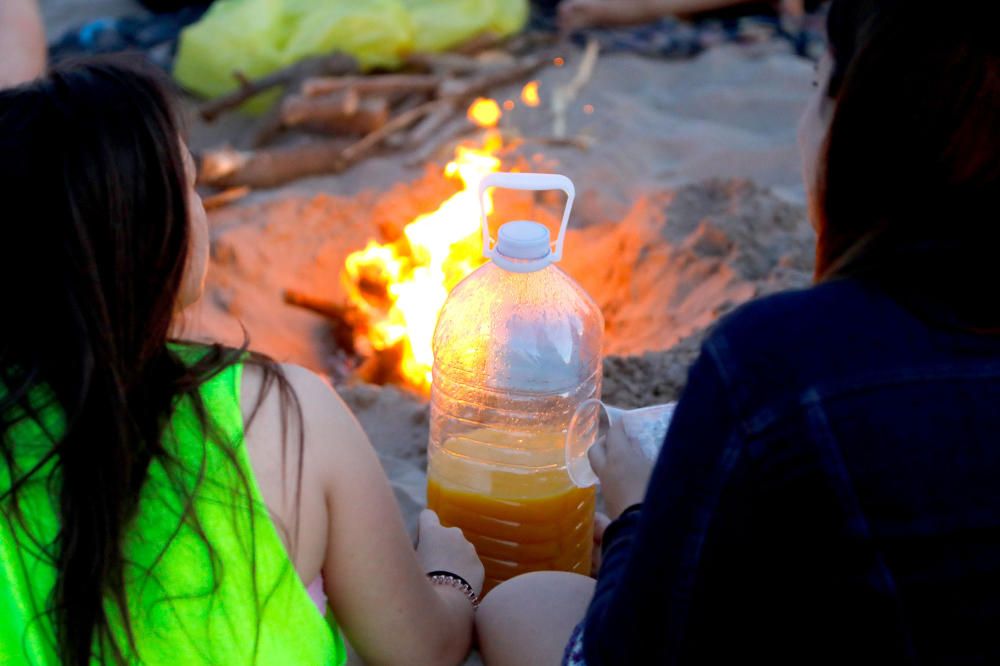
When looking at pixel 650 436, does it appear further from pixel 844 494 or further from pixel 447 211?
pixel 447 211

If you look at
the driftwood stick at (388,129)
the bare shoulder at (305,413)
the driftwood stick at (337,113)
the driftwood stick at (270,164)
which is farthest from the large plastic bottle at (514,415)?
the driftwood stick at (337,113)

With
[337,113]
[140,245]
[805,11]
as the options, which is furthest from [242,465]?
[805,11]

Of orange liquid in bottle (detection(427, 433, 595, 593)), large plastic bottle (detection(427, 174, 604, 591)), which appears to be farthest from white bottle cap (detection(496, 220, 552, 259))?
orange liquid in bottle (detection(427, 433, 595, 593))

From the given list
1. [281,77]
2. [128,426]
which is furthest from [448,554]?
[281,77]

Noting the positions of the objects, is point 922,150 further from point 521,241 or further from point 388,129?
point 388,129

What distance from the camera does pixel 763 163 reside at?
4.88 metres

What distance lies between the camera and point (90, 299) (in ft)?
4.07

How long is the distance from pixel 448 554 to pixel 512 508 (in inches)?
11.6

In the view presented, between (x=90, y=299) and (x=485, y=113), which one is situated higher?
(x=90, y=299)

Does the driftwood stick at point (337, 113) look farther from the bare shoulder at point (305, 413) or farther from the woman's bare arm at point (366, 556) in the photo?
the bare shoulder at point (305, 413)

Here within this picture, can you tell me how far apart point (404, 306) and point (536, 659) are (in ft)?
7.05

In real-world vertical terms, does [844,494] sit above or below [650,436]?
above

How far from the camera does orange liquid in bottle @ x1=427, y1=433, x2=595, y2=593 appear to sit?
2326 millimetres

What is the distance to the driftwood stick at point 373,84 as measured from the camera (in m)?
5.06
